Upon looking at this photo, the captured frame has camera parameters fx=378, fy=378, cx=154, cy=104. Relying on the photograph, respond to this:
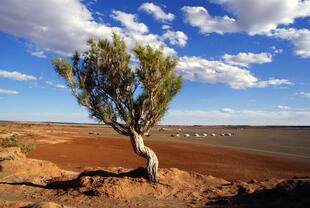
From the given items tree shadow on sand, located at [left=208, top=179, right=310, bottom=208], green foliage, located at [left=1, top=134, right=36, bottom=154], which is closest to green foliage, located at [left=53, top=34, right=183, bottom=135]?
tree shadow on sand, located at [left=208, top=179, right=310, bottom=208]

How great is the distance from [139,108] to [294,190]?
24.2 ft

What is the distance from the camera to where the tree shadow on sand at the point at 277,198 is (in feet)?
40.6

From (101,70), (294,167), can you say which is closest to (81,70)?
(101,70)

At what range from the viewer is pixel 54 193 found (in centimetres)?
1538

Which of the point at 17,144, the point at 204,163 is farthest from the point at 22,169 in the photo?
the point at 204,163

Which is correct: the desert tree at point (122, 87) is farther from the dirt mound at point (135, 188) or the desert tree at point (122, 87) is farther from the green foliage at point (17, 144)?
the green foliage at point (17, 144)

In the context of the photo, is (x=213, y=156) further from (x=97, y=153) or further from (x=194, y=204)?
(x=194, y=204)

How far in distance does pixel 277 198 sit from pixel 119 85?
318 inches

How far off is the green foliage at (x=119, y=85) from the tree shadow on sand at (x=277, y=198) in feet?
17.1

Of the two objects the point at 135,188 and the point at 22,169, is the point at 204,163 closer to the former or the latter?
the point at 22,169

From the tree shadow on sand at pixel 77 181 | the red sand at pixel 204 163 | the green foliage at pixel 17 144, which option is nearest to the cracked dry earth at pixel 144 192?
the tree shadow on sand at pixel 77 181

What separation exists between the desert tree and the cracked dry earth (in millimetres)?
1503

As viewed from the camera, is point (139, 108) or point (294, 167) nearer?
point (139, 108)

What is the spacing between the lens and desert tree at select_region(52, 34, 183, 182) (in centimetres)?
1638
